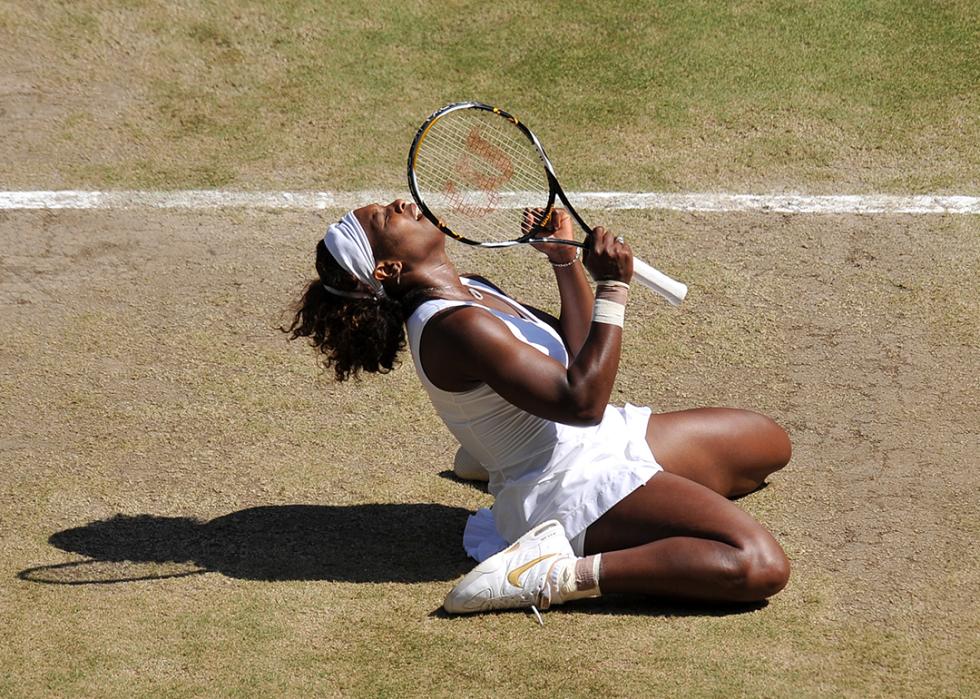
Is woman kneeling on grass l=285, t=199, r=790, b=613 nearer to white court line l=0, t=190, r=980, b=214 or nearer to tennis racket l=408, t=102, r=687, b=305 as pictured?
tennis racket l=408, t=102, r=687, b=305

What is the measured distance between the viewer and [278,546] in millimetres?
4883

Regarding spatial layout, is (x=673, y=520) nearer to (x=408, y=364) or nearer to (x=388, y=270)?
(x=388, y=270)

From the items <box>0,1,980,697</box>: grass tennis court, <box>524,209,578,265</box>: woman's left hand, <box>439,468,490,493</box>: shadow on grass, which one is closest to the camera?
<box>0,1,980,697</box>: grass tennis court

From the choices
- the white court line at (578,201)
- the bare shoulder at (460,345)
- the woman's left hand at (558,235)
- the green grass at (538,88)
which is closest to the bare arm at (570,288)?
the woman's left hand at (558,235)

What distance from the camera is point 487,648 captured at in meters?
4.23

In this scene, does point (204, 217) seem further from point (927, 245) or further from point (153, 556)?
point (927, 245)

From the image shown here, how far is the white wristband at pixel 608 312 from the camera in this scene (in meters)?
4.36

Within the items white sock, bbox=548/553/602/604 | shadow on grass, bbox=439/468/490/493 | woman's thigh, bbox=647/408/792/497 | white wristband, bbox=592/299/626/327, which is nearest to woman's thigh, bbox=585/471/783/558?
white sock, bbox=548/553/602/604

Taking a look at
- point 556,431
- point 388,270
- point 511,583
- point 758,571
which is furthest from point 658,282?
point 511,583

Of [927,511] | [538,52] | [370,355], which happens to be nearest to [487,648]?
[370,355]

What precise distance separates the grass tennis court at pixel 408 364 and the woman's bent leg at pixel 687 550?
130mm

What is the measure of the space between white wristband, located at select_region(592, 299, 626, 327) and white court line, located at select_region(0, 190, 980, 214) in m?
2.42

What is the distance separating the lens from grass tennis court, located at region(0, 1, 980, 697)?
14.0 feet

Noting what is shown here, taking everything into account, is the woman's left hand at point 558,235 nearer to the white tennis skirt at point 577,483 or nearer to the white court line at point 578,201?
the white tennis skirt at point 577,483
